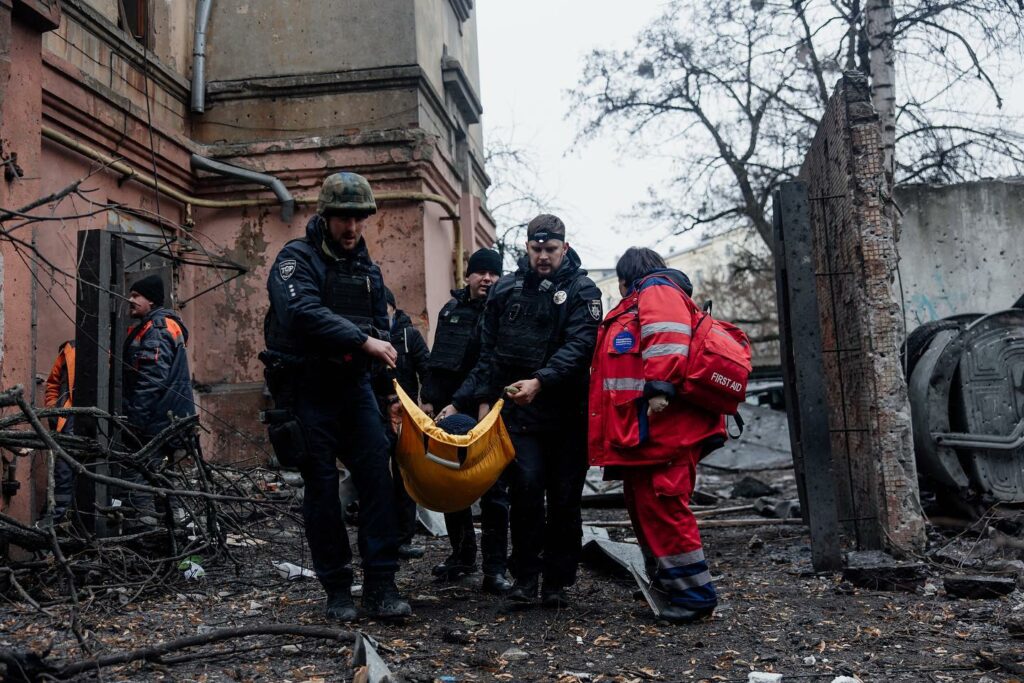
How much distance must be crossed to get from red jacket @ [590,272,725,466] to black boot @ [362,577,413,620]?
1.10 metres

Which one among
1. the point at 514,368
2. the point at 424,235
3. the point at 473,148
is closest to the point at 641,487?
the point at 514,368

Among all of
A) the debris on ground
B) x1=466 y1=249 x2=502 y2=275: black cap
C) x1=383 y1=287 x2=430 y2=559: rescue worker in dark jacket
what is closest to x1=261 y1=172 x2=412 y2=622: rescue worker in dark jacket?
x1=466 y1=249 x2=502 y2=275: black cap

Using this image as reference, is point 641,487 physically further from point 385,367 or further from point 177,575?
point 177,575

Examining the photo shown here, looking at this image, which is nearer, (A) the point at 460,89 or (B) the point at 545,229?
(B) the point at 545,229

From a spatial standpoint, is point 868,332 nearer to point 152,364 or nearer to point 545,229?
point 545,229

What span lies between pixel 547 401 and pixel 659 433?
2.06 ft

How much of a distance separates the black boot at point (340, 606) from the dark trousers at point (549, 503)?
85cm

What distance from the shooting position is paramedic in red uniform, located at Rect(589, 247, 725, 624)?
427cm

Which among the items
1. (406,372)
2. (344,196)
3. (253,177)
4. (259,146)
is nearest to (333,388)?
(344,196)

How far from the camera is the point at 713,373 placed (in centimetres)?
427

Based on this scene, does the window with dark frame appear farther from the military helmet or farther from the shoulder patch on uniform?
the shoulder patch on uniform

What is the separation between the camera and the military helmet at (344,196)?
4215 mm

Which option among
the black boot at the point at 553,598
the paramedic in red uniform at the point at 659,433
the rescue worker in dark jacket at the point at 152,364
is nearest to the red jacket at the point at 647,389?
the paramedic in red uniform at the point at 659,433

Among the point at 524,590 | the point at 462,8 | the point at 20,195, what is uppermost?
the point at 462,8
